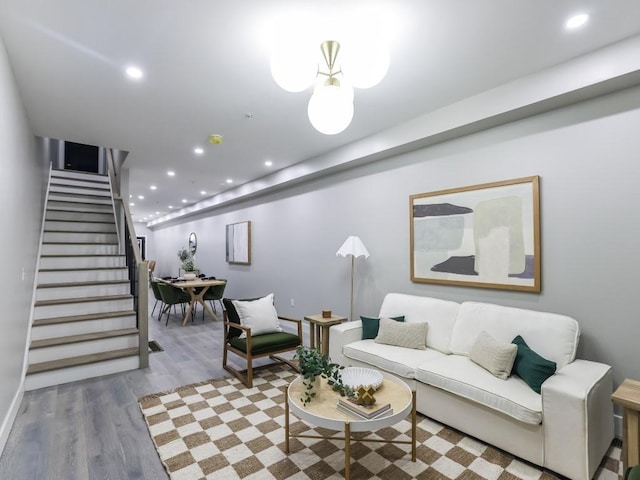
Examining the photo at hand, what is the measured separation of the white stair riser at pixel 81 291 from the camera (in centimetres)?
407

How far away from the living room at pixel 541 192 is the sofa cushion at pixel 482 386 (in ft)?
2.50

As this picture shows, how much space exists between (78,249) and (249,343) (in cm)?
358

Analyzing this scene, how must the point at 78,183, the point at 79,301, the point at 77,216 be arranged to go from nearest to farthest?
the point at 79,301, the point at 77,216, the point at 78,183

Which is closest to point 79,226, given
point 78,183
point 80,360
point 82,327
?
point 78,183

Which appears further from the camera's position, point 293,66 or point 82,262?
point 82,262

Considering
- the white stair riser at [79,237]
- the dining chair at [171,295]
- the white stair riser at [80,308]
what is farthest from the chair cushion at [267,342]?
the white stair riser at [79,237]

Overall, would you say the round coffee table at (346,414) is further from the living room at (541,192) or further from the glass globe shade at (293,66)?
the glass globe shade at (293,66)

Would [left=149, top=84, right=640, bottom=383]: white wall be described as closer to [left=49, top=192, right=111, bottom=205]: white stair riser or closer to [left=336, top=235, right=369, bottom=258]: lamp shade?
[left=336, top=235, right=369, bottom=258]: lamp shade

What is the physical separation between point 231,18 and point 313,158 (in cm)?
292

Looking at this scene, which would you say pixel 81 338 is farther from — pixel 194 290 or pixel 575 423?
pixel 575 423

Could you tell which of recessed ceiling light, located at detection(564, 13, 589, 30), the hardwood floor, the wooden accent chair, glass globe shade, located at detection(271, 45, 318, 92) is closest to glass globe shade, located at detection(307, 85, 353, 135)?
glass globe shade, located at detection(271, 45, 318, 92)

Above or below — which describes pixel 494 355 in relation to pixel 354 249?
below

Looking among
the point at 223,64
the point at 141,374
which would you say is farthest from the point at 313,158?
the point at 141,374

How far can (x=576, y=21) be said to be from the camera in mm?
1973
